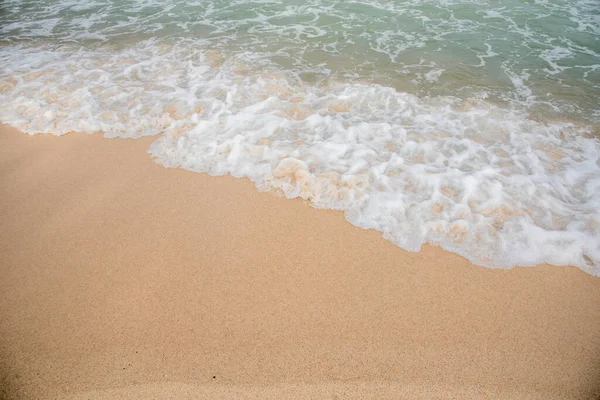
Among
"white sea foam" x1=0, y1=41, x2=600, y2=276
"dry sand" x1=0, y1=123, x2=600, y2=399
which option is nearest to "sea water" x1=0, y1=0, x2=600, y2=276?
"white sea foam" x1=0, y1=41, x2=600, y2=276

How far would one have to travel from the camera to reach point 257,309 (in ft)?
7.92

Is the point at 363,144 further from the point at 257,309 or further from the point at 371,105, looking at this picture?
the point at 257,309

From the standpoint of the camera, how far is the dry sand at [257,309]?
2.04m

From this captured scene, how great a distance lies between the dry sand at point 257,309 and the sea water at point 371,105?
0.38 meters

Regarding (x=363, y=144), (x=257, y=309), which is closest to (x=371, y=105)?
(x=363, y=144)

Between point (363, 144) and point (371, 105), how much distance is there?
3.60ft

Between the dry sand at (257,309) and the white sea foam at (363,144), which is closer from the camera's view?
the dry sand at (257,309)

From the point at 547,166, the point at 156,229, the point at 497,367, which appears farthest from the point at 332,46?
the point at 497,367

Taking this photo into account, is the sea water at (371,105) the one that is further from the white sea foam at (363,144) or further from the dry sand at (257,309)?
the dry sand at (257,309)

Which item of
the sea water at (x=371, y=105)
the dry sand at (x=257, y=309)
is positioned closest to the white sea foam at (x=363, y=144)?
the sea water at (x=371, y=105)

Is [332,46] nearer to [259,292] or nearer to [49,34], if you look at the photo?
[259,292]

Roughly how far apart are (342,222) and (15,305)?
2.56 meters

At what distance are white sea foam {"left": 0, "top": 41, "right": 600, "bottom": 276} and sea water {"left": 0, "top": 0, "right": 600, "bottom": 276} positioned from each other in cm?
2

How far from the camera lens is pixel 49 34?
294 inches
